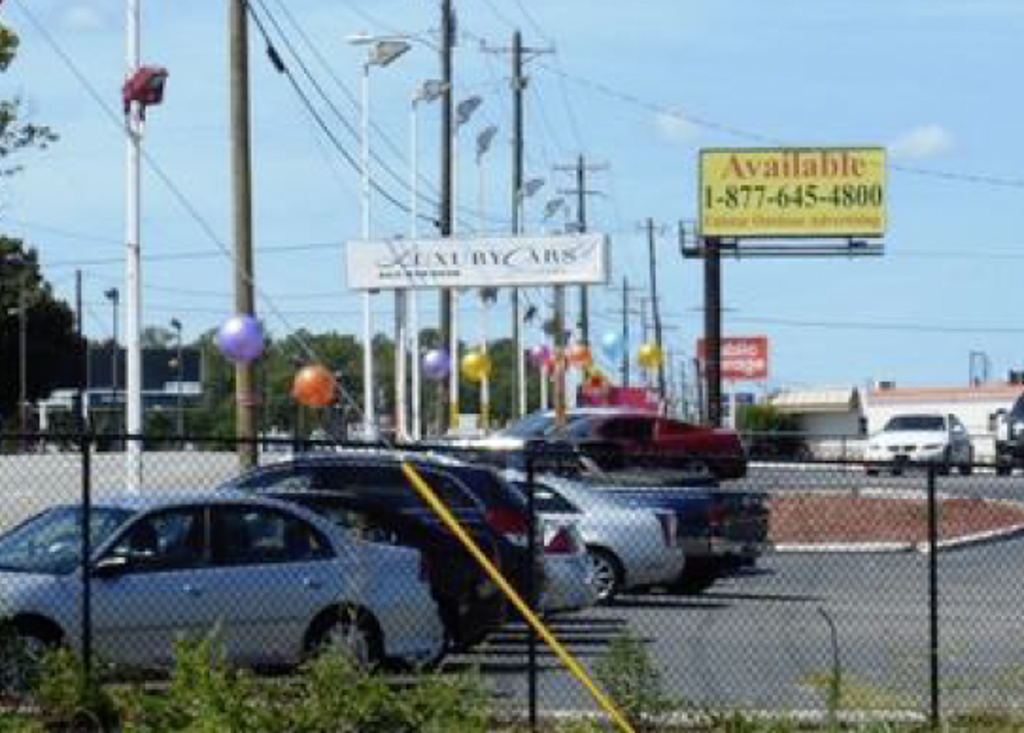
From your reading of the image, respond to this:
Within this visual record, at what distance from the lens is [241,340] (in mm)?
25984

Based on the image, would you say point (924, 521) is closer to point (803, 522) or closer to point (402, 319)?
point (803, 522)

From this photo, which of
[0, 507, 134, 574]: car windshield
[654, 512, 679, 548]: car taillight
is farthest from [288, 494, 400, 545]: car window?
[654, 512, 679, 548]: car taillight

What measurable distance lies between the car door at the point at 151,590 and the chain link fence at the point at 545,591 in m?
0.01

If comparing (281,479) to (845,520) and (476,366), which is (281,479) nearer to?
(845,520)

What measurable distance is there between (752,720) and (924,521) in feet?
16.1

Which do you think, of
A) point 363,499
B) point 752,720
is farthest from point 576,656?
point 752,720

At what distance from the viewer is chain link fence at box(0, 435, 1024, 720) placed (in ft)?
46.9

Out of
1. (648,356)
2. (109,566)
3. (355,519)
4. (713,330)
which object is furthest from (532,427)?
(713,330)

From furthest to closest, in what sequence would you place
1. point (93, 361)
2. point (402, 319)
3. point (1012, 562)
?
point (93, 361)
point (402, 319)
point (1012, 562)

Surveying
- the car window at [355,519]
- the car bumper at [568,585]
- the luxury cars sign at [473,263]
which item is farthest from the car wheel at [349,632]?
the luxury cars sign at [473,263]

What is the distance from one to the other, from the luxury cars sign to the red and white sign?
50.5m

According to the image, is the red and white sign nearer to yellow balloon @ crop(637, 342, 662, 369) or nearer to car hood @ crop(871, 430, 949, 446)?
yellow balloon @ crop(637, 342, 662, 369)

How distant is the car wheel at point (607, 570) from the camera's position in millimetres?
20916

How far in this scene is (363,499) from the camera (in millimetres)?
16109
